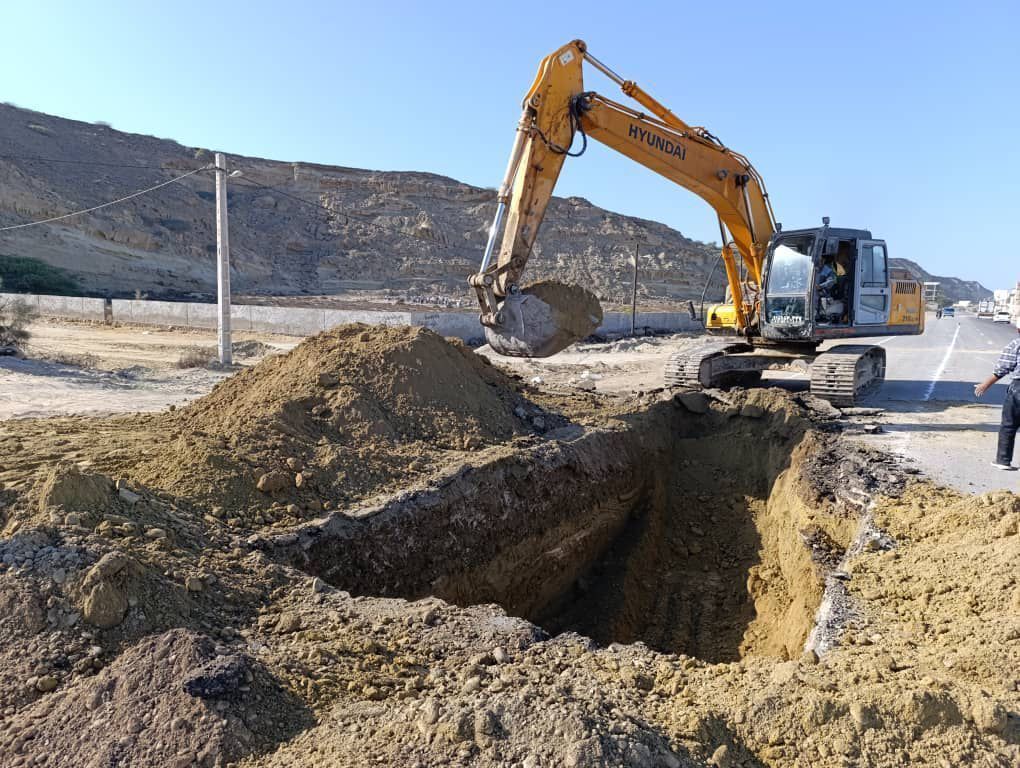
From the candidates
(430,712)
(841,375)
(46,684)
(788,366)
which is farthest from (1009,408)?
(46,684)

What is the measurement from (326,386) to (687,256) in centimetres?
5194

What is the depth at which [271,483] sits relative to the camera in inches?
201

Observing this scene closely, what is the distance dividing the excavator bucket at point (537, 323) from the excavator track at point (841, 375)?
414 cm

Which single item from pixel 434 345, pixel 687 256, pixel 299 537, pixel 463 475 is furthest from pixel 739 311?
pixel 687 256

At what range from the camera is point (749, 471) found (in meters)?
8.43

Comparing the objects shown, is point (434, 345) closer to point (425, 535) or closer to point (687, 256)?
point (425, 535)

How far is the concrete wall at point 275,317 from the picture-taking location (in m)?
19.2

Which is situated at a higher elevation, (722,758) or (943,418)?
(943,418)

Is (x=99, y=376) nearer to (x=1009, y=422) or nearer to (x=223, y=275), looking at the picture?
(x=223, y=275)

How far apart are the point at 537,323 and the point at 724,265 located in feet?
17.8

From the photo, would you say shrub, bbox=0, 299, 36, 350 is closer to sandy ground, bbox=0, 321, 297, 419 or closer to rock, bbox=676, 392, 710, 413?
sandy ground, bbox=0, 321, 297, 419

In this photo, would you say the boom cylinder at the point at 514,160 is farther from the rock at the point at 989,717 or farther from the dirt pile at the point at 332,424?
the rock at the point at 989,717

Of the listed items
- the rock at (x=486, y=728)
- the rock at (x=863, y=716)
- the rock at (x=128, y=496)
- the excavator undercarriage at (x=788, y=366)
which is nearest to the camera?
the rock at (x=486, y=728)

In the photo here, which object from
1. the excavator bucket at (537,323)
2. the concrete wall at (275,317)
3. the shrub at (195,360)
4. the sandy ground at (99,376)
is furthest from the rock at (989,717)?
the concrete wall at (275,317)
